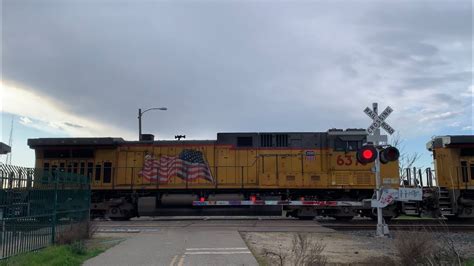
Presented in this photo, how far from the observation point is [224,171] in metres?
21.2

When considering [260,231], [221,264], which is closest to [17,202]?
[221,264]

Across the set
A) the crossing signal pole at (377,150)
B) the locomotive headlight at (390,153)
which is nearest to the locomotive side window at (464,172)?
the crossing signal pole at (377,150)

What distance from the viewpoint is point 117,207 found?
68.3 ft

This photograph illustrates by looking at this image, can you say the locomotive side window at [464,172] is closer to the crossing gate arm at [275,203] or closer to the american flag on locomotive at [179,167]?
the crossing gate arm at [275,203]

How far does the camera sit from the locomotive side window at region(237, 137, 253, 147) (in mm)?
21391

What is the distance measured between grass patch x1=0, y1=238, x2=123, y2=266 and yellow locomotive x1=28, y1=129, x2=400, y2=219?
9.63 meters

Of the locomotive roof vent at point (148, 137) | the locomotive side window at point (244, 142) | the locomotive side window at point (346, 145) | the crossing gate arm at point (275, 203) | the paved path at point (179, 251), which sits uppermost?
the locomotive roof vent at point (148, 137)

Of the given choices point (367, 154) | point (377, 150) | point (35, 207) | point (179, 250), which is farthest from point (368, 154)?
point (35, 207)

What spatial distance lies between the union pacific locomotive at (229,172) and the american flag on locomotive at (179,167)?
48mm

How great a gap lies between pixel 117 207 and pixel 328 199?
9.98 m

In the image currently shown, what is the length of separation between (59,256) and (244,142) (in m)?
13.3

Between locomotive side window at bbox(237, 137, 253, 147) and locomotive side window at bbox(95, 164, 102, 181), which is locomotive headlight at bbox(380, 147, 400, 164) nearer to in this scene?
locomotive side window at bbox(237, 137, 253, 147)

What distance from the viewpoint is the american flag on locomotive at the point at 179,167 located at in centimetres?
2127

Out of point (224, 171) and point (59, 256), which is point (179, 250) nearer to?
point (59, 256)
